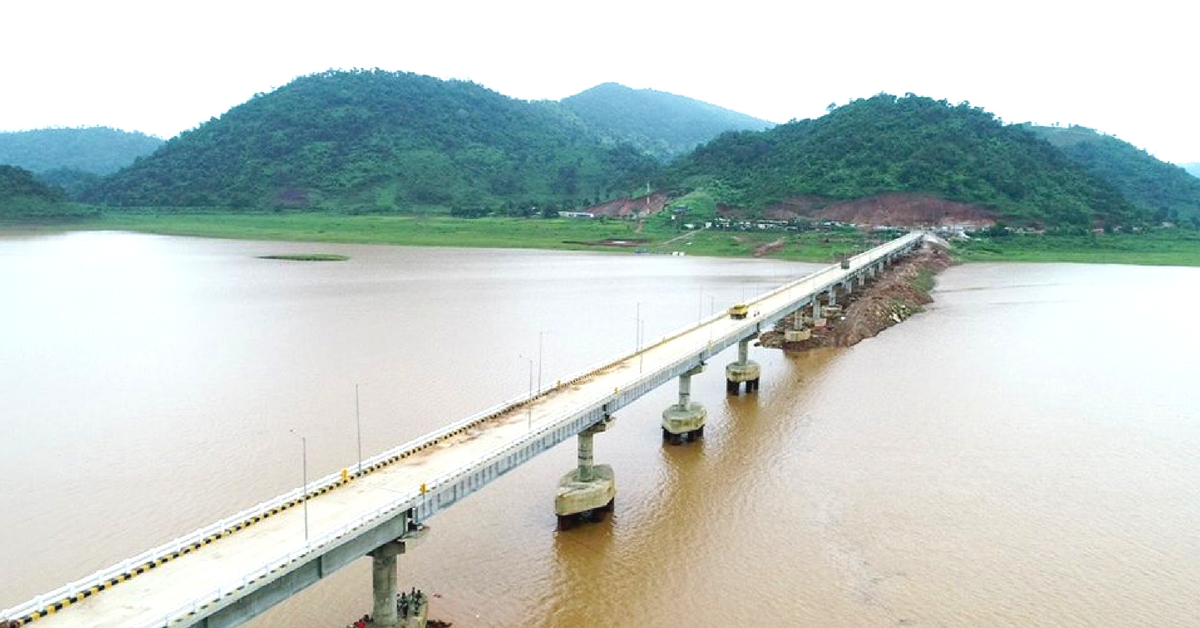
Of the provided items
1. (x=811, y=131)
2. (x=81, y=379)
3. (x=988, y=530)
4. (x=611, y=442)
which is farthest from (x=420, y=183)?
(x=988, y=530)

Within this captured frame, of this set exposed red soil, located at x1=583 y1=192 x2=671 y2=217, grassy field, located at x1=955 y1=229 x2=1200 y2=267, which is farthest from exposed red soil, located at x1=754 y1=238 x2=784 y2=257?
exposed red soil, located at x1=583 y1=192 x2=671 y2=217

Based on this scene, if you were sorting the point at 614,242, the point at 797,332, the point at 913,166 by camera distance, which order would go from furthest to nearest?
1. the point at 913,166
2. the point at 614,242
3. the point at 797,332

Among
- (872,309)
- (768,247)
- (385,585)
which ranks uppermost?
(768,247)

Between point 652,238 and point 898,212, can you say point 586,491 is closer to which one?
point 652,238

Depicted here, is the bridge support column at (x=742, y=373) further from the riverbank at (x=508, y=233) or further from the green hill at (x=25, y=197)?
the green hill at (x=25, y=197)


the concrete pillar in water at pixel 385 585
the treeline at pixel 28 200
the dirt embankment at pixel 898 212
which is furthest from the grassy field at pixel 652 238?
the concrete pillar in water at pixel 385 585

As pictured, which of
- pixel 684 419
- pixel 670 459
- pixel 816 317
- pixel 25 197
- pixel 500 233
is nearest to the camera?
pixel 670 459

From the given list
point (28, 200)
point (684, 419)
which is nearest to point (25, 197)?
point (28, 200)
